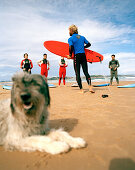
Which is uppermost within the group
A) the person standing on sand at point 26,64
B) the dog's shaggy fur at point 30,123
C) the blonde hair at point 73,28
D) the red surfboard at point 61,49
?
the blonde hair at point 73,28

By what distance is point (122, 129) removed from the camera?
2.69 meters

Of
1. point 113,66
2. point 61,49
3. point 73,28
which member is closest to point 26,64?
point 61,49

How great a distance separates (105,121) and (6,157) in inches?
82.3

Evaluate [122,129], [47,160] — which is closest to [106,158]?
[47,160]

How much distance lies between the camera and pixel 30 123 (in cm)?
224

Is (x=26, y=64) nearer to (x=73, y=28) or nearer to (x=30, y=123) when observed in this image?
(x=73, y=28)

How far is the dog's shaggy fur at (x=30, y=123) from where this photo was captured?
80.1 inches

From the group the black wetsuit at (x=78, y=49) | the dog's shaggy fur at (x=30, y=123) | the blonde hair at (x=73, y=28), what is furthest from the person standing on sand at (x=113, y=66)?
the dog's shaggy fur at (x=30, y=123)

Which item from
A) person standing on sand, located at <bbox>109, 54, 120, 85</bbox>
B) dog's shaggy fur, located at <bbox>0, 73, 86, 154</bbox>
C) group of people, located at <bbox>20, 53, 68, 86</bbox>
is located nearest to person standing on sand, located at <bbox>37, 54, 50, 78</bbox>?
group of people, located at <bbox>20, 53, 68, 86</bbox>

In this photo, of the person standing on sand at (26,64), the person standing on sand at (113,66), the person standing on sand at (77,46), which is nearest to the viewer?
the person standing on sand at (77,46)

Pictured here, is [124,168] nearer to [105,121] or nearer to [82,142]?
[82,142]

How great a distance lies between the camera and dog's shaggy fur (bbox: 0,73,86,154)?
204cm

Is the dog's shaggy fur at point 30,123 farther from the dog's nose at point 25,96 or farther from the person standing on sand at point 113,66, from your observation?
the person standing on sand at point 113,66

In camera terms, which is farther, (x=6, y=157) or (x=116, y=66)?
(x=116, y=66)
